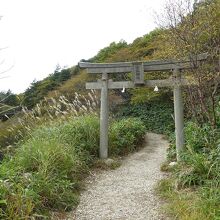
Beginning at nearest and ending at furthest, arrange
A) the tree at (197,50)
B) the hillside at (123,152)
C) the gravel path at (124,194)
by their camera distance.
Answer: the hillside at (123,152)
the gravel path at (124,194)
the tree at (197,50)

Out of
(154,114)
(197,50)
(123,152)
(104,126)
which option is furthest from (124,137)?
(154,114)

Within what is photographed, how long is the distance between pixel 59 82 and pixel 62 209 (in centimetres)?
1834

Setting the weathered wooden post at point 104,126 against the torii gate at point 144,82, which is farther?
the weathered wooden post at point 104,126

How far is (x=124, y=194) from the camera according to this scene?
504 centimetres

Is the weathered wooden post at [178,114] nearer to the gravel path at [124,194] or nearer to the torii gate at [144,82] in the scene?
the torii gate at [144,82]

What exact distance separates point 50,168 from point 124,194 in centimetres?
125

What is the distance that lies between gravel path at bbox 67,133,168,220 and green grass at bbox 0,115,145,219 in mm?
240

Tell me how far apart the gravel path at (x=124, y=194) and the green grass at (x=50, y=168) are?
0.79ft

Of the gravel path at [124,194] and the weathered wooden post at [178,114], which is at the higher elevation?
the weathered wooden post at [178,114]

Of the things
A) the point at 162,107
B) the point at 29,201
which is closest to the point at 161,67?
the point at 29,201

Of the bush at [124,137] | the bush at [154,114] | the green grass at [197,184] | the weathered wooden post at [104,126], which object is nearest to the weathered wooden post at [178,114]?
the green grass at [197,184]

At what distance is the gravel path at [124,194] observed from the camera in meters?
4.18

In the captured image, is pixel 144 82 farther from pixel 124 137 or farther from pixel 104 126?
pixel 124 137

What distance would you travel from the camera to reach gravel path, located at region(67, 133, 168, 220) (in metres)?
4.18
